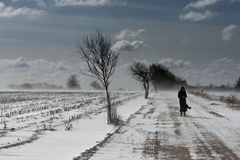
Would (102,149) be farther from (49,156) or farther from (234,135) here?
(234,135)

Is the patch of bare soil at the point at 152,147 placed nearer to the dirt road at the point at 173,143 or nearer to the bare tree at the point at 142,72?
the dirt road at the point at 173,143

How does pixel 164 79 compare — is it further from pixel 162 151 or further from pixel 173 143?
pixel 162 151

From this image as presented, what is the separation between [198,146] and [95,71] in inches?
390

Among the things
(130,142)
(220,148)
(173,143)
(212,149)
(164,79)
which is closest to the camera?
(212,149)

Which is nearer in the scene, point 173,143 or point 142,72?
point 173,143

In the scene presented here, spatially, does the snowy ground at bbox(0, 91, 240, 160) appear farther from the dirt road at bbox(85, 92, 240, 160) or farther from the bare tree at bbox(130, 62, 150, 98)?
the bare tree at bbox(130, 62, 150, 98)

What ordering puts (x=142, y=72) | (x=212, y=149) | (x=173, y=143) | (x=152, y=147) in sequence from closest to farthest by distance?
Result: (x=212, y=149), (x=152, y=147), (x=173, y=143), (x=142, y=72)

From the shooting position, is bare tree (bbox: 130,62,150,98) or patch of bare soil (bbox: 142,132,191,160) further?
bare tree (bbox: 130,62,150,98)

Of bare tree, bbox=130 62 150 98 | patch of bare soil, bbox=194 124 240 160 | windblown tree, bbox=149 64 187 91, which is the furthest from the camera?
windblown tree, bbox=149 64 187 91

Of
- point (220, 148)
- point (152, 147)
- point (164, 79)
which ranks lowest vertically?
point (220, 148)

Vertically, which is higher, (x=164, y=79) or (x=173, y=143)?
(x=164, y=79)

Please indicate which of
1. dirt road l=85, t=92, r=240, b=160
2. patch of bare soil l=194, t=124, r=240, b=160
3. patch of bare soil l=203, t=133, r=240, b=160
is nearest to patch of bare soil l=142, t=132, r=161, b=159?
dirt road l=85, t=92, r=240, b=160

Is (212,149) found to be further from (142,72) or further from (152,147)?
(142,72)

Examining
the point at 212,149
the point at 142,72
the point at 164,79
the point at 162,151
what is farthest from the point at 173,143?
the point at 164,79
